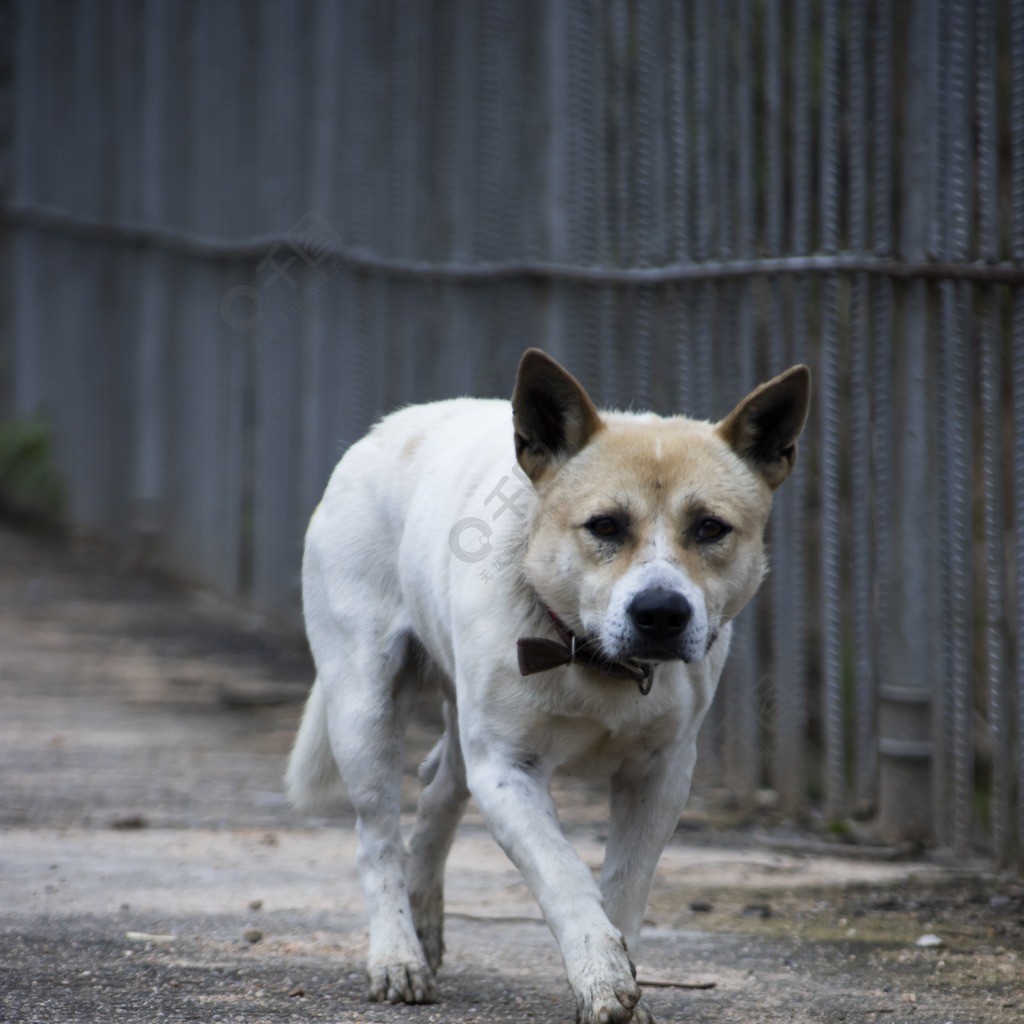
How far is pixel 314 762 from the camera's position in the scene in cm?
502

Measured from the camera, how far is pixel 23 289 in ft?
47.0

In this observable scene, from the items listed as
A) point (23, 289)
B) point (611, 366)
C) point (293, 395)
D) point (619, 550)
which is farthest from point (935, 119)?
point (23, 289)

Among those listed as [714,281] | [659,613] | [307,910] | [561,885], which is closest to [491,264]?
[714,281]

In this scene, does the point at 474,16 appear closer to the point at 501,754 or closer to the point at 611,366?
the point at 611,366

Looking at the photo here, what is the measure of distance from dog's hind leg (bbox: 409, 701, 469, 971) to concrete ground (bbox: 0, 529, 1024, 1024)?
162 millimetres

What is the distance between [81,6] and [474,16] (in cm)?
602

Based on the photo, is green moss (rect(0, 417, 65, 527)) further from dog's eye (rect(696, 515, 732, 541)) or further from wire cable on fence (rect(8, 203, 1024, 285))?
dog's eye (rect(696, 515, 732, 541))

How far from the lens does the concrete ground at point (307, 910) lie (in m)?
4.14

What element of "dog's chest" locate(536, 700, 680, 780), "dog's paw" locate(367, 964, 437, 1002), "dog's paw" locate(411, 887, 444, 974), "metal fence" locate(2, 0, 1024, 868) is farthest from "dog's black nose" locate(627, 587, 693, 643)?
"metal fence" locate(2, 0, 1024, 868)

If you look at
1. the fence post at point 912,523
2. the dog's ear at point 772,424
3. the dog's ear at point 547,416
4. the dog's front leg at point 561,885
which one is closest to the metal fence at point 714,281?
the fence post at point 912,523

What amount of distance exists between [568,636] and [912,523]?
243 cm

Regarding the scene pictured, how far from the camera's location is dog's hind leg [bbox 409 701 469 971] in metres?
4.64

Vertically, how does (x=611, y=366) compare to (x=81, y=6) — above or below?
below

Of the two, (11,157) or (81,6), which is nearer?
(81,6)
